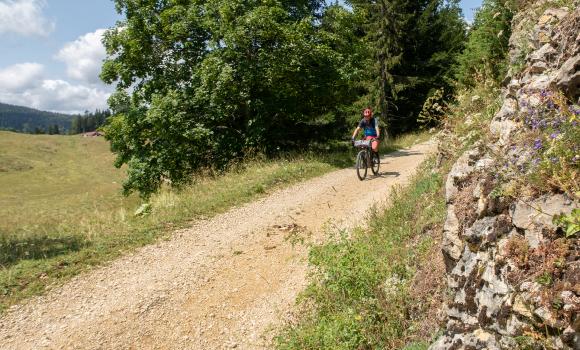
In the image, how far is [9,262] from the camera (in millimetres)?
8805

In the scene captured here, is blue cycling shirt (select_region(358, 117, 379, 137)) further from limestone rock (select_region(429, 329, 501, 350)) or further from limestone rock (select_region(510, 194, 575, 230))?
limestone rock (select_region(429, 329, 501, 350))

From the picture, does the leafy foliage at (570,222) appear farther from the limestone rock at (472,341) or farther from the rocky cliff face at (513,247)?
the limestone rock at (472,341)

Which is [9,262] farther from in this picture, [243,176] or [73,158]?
[73,158]

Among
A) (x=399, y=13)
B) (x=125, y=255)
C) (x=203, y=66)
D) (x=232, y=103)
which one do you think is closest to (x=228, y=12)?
(x=203, y=66)

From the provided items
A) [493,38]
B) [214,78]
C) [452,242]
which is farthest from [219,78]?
[452,242]

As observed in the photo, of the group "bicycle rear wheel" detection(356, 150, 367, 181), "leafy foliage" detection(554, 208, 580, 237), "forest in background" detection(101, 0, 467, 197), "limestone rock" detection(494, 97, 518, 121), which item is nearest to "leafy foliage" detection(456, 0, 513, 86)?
"forest in background" detection(101, 0, 467, 197)

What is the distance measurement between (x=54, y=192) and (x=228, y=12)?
4957 centimetres

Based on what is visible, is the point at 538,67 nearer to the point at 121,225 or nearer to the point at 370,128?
the point at 370,128

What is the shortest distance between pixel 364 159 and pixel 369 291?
8.38 metres

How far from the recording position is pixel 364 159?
545 inches

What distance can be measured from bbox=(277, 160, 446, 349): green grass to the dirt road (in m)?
0.74

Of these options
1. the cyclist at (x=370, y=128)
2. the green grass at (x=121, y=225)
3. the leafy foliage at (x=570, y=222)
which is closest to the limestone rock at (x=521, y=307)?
the leafy foliage at (x=570, y=222)

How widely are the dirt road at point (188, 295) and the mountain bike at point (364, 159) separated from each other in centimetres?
298

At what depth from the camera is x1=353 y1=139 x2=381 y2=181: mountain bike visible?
13453 mm
